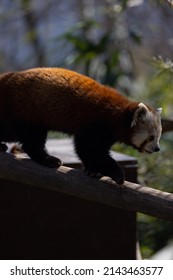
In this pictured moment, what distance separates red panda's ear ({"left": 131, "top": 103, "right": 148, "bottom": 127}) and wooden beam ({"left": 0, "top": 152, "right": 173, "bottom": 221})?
45cm

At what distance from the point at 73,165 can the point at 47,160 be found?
1.59 ft

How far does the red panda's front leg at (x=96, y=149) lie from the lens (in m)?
3.43

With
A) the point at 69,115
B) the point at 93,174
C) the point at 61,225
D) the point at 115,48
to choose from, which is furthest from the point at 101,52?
the point at 93,174

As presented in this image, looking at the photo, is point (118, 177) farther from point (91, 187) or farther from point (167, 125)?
point (167, 125)

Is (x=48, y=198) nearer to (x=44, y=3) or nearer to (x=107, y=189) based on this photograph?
(x=107, y=189)

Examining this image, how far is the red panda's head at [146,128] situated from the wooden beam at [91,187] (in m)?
0.44

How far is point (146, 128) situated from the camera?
3.65m

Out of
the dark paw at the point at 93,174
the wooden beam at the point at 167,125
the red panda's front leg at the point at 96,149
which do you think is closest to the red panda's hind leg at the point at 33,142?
the red panda's front leg at the point at 96,149

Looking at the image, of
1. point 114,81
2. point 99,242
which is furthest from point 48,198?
point 114,81

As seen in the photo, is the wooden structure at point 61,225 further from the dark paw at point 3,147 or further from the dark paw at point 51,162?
the dark paw at point 51,162

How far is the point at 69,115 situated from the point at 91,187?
557 millimetres

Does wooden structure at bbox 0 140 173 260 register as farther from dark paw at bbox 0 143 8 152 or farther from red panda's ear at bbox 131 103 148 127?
red panda's ear at bbox 131 103 148 127

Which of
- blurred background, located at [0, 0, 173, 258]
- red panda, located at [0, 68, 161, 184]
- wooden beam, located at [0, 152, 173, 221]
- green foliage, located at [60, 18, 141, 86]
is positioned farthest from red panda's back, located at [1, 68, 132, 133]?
green foliage, located at [60, 18, 141, 86]

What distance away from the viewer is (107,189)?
3.21m
